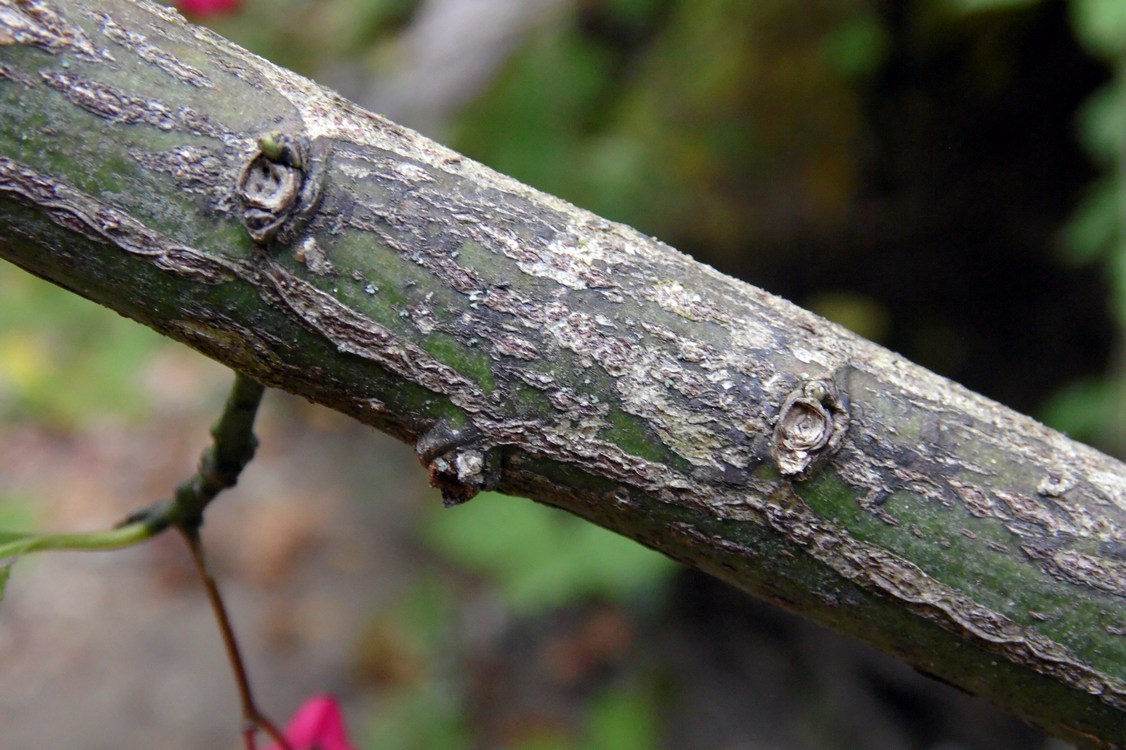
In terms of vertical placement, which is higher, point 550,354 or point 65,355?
point 550,354

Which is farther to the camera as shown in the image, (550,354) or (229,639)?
(229,639)

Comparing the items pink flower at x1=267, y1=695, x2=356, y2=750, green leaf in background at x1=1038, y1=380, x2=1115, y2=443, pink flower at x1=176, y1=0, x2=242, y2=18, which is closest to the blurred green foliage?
pink flower at x1=176, y1=0, x2=242, y2=18

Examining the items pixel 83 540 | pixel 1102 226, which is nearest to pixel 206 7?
pixel 83 540

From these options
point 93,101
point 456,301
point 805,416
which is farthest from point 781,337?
point 93,101

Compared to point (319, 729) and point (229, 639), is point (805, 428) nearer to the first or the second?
point (229, 639)

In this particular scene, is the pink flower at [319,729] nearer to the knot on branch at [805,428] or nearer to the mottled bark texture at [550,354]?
the mottled bark texture at [550,354]

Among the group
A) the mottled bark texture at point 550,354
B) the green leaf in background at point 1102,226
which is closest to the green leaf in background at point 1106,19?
the green leaf in background at point 1102,226

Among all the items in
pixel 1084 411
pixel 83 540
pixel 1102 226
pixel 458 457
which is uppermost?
pixel 1102 226
